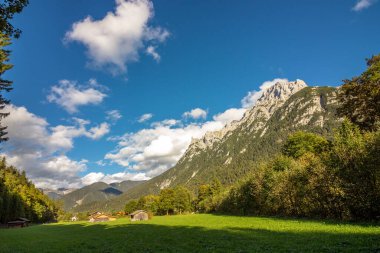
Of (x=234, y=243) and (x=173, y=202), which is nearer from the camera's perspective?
(x=234, y=243)

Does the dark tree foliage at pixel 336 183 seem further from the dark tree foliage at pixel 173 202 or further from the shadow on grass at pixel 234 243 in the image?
the dark tree foliage at pixel 173 202

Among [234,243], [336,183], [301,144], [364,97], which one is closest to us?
[234,243]

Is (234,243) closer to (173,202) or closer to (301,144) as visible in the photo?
(301,144)

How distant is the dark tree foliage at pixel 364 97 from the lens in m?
57.5

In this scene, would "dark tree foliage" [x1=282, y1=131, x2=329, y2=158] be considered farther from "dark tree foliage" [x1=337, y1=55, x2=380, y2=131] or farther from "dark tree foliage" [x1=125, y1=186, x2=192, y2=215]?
"dark tree foliage" [x1=125, y1=186, x2=192, y2=215]

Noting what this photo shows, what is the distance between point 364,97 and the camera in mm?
59312

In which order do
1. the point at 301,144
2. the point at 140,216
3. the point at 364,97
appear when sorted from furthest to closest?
the point at 140,216, the point at 301,144, the point at 364,97

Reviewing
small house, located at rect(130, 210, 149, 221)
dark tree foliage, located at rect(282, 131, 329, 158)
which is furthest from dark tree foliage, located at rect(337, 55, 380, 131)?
small house, located at rect(130, 210, 149, 221)

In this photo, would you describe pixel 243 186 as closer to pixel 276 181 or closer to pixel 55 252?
pixel 276 181

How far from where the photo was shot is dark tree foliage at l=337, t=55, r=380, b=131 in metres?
57.5

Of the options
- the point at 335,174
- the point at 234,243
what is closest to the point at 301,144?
the point at 335,174

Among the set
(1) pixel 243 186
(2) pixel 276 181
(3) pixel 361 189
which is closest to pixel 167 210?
(1) pixel 243 186

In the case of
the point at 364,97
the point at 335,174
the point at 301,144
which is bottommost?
the point at 335,174

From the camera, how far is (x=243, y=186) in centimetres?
8938
